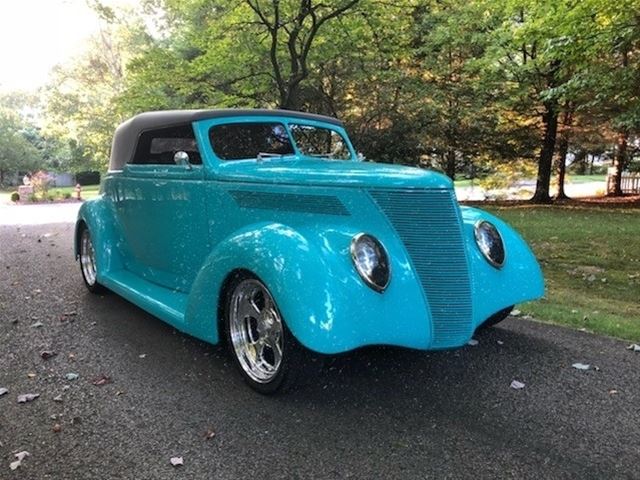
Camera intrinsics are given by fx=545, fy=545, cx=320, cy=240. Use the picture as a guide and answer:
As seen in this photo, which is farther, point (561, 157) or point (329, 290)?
point (561, 157)

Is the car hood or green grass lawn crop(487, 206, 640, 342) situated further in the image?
green grass lawn crop(487, 206, 640, 342)

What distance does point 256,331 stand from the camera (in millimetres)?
3527

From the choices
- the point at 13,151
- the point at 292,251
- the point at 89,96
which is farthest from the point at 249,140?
the point at 13,151

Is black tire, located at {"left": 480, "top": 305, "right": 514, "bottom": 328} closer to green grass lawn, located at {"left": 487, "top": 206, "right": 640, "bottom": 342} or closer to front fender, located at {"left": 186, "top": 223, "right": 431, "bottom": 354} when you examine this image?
green grass lawn, located at {"left": 487, "top": 206, "right": 640, "bottom": 342}

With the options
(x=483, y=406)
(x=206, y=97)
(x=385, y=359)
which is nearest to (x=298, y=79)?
(x=206, y=97)

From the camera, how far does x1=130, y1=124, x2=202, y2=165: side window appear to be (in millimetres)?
4340

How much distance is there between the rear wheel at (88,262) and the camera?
5.82 m

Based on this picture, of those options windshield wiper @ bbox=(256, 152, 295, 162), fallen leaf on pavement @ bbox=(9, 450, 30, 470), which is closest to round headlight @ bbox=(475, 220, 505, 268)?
windshield wiper @ bbox=(256, 152, 295, 162)

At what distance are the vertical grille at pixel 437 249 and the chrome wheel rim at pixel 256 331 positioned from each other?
90 cm

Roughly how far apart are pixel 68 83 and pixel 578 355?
35073 mm

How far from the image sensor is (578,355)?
401 centimetres

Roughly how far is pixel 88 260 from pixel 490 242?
430 cm

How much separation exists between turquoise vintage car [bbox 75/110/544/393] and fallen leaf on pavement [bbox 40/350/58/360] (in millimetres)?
745

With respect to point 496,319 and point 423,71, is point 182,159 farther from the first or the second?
point 423,71
